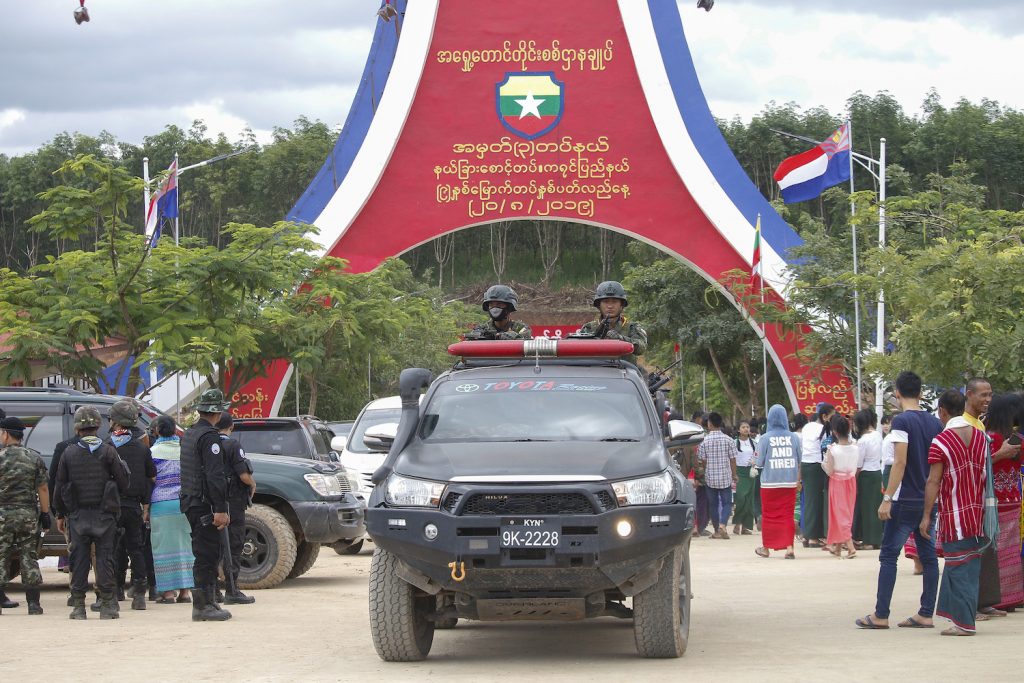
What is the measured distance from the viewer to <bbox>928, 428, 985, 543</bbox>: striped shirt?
404 inches

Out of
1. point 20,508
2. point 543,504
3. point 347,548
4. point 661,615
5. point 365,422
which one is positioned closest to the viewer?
point 543,504

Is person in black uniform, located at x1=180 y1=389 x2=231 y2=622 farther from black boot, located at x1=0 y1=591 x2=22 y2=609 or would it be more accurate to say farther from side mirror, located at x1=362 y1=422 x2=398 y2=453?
side mirror, located at x1=362 y1=422 x2=398 y2=453

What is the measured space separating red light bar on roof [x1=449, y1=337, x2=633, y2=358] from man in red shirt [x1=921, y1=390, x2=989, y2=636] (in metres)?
2.34

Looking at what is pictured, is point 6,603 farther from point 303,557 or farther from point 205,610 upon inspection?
point 303,557

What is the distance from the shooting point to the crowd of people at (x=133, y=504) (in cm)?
1231

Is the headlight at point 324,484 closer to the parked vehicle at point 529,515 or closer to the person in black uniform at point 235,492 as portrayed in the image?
the person in black uniform at point 235,492

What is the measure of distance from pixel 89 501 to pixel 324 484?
3.57 metres

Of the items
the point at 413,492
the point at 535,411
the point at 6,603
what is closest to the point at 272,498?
the point at 6,603

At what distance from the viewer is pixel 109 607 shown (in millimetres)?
12570

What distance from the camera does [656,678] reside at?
28.0ft

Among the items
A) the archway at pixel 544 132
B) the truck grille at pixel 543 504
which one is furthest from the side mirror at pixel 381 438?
the archway at pixel 544 132

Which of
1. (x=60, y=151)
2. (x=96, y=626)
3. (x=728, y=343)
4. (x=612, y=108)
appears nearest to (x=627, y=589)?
(x=96, y=626)

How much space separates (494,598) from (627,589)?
32.9 inches

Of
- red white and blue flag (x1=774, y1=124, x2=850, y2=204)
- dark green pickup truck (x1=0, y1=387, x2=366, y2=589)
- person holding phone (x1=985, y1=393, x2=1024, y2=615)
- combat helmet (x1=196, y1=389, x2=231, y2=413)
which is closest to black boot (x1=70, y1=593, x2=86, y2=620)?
combat helmet (x1=196, y1=389, x2=231, y2=413)
